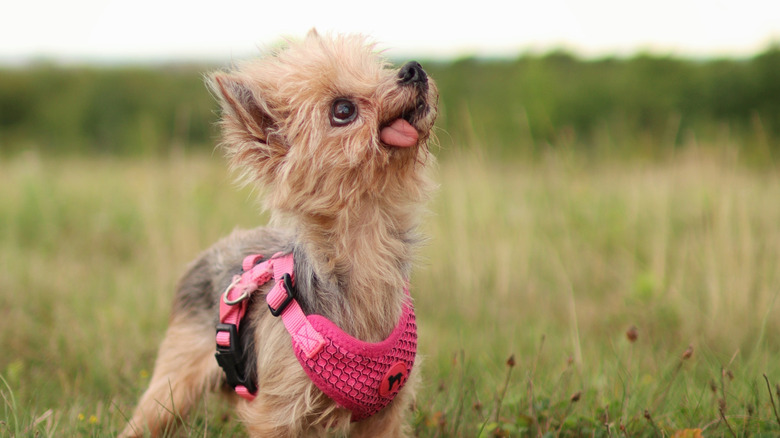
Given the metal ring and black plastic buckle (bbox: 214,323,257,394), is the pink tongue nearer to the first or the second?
the metal ring

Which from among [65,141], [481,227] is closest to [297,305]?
[481,227]

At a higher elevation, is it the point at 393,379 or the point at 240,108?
the point at 240,108

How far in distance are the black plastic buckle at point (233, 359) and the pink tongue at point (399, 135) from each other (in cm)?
120

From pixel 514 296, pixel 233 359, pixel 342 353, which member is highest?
pixel 342 353

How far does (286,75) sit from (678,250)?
4.94 metres

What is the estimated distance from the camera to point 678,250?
6242 mm

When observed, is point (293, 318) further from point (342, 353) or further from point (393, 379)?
point (393, 379)

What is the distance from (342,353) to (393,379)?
279 millimetres

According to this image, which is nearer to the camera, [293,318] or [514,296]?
[293,318]

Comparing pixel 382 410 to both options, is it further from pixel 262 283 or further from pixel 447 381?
pixel 447 381

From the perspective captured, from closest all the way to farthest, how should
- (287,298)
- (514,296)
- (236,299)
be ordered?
1. (287,298)
2. (236,299)
3. (514,296)

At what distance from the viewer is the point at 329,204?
270 centimetres

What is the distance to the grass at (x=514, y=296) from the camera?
3443 mm

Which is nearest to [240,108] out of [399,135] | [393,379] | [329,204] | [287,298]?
[329,204]
